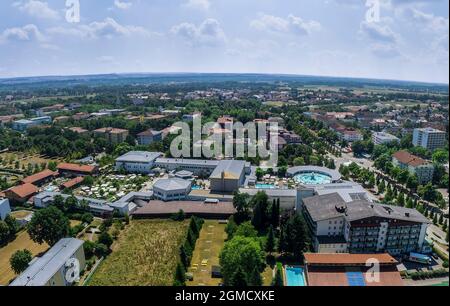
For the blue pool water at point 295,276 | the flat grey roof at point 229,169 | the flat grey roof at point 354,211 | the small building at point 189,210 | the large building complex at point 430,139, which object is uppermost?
the large building complex at point 430,139

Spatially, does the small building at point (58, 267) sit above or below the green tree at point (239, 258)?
below

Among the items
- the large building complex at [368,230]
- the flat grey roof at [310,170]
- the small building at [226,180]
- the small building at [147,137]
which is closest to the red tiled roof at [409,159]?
the flat grey roof at [310,170]

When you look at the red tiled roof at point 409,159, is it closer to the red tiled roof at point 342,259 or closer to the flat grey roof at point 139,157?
the red tiled roof at point 342,259

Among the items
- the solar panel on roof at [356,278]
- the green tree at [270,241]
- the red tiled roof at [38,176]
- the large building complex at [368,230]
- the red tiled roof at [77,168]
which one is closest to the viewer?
the solar panel on roof at [356,278]

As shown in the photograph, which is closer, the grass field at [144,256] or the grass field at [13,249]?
the grass field at [144,256]

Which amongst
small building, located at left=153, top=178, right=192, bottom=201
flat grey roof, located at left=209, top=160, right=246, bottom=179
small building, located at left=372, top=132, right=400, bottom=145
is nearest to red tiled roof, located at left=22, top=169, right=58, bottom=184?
small building, located at left=153, top=178, right=192, bottom=201

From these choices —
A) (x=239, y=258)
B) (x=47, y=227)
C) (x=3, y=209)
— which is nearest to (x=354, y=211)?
(x=239, y=258)

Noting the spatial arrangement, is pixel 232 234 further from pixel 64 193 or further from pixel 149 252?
pixel 64 193

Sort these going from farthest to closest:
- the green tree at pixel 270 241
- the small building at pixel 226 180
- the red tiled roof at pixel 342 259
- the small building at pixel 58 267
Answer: the small building at pixel 226 180 → the green tree at pixel 270 241 → the red tiled roof at pixel 342 259 → the small building at pixel 58 267
